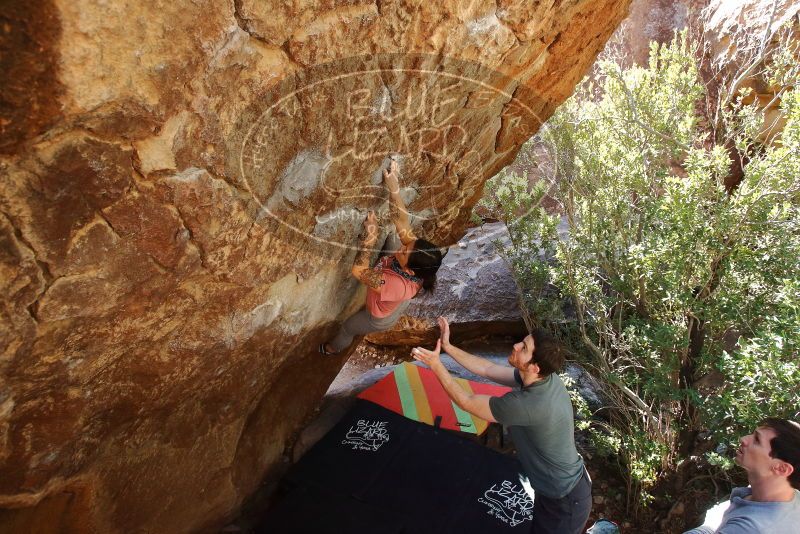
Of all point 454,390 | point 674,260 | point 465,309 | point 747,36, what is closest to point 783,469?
point 454,390

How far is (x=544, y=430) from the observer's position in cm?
264

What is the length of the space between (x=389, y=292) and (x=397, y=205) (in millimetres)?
577

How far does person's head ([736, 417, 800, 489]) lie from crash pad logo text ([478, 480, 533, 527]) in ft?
5.50

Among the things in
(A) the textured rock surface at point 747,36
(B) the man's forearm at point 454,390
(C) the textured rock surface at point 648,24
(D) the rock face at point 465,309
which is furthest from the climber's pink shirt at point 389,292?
(C) the textured rock surface at point 648,24

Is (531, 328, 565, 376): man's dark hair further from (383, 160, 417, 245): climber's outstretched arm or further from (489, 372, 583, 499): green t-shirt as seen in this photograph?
(383, 160, 417, 245): climber's outstretched arm

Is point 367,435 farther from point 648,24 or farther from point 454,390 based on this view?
point 648,24

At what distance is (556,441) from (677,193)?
2.18 metres

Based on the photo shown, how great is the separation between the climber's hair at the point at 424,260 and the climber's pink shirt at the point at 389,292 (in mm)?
78

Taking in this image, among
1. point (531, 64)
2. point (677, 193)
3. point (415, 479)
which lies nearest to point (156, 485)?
point (415, 479)

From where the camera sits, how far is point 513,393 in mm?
2631

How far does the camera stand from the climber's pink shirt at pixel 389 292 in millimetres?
3307

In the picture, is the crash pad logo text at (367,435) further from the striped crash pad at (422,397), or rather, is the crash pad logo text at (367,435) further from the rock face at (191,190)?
the rock face at (191,190)

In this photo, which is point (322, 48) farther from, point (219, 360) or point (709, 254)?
point (709, 254)

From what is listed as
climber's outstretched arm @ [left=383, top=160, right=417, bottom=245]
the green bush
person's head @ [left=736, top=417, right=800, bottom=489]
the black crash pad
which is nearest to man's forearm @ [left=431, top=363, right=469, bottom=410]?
climber's outstretched arm @ [left=383, top=160, right=417, bottom=245]
